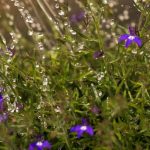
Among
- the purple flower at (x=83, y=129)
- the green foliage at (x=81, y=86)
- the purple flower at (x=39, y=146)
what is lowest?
the purple flower at (x=39, y=146)

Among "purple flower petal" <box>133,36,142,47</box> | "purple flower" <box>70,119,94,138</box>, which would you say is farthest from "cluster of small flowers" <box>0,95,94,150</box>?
"purple flower petal" <box>133,36,142,47</box>

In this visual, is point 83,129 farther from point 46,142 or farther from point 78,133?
point 46,142

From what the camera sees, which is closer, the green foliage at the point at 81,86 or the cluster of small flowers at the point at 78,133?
the cluster of small flowers at the point at 78,133

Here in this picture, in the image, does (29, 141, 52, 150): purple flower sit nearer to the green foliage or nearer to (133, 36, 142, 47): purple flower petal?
the green foliage

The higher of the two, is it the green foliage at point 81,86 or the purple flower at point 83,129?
the green foliage at point 81,86

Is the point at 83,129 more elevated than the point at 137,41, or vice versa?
the point at 137,41

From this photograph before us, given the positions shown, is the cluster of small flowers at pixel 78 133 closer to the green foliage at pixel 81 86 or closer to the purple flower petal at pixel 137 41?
the green foliage at pixel 81 86

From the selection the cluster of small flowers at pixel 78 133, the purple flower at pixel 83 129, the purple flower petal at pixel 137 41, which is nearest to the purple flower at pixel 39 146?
the cluster of small flowers at pixel 78 133

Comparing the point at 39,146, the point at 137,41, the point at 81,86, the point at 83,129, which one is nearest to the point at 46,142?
the point at 39,146

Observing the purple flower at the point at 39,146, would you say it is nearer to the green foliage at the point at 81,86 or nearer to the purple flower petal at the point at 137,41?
the green foliage at the point at 81,86

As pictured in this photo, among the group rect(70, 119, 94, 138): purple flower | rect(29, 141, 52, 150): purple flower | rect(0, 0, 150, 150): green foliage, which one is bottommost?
rect(29, 141, 52, 150): purple flower

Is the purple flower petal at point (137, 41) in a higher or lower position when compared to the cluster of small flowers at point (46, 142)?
higher
